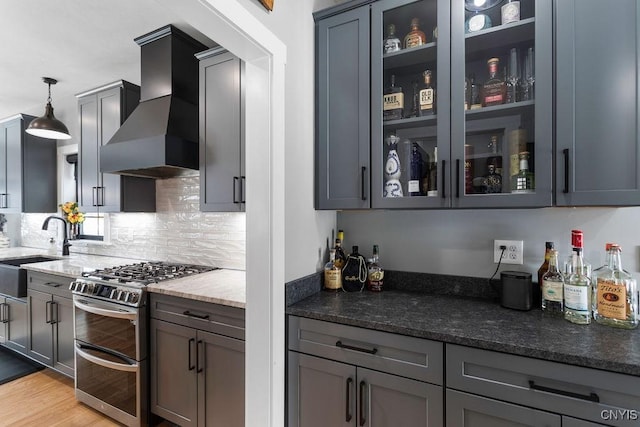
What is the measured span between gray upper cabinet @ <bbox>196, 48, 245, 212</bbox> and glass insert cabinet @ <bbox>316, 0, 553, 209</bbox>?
0.57 meters

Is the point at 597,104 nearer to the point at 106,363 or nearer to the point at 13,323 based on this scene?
the point at 106,363

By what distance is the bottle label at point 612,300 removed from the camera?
3.71 feet

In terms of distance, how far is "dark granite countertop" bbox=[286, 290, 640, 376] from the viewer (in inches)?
36.6

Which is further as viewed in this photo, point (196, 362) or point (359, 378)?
point (196, 362)

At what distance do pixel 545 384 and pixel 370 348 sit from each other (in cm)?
57

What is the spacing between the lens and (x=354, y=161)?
5.11 ft

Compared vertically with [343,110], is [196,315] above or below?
below

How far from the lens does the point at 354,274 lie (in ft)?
5.59

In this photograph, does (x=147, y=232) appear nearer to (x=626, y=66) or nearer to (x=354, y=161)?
(x=354, y=161)

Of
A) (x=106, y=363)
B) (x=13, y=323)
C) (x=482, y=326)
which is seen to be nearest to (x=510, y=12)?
(x=482, y=326)

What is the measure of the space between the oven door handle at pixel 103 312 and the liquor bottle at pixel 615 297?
91.3 inches

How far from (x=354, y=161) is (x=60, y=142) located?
12.9 ft

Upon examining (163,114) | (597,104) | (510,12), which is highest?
(510,12)

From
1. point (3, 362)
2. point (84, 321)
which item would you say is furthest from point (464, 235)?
point (3, 362)
